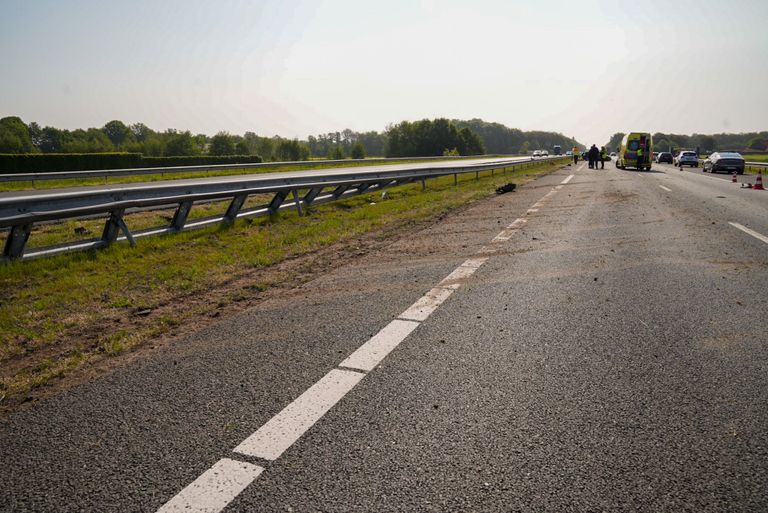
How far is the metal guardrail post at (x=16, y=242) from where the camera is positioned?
22.0ft

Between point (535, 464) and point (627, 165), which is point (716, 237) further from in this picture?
point (627, 165)

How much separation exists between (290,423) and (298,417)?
7 centimetres

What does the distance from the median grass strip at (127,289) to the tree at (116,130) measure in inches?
7856

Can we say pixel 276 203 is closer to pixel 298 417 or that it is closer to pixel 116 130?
pixel 298 417

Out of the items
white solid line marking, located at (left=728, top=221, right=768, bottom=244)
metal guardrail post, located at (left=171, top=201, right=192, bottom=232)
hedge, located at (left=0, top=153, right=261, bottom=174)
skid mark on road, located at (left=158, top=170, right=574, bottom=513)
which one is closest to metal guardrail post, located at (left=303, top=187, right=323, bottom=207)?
metal guardrail post, located at (left=171, top=201, right=192, bottom=232)

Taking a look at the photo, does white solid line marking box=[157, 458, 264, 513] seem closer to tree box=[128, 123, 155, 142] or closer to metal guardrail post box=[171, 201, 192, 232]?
metal guardrail post box=[171, 201, 192, 232]

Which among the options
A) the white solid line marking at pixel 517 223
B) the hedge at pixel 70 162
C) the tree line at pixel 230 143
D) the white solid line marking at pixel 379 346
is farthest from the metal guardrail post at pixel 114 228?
the tree line at pixel 230 143

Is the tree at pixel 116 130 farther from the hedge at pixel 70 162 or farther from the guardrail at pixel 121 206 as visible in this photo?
the guardrail at pixel 121 206

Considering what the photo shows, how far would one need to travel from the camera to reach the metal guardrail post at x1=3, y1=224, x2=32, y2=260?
6691 mm

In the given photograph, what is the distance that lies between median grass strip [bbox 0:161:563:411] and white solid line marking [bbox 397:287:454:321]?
5.98 feet

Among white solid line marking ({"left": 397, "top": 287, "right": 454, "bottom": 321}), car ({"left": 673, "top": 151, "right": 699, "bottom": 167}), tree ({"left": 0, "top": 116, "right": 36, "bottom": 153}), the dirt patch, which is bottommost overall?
the dirt patch

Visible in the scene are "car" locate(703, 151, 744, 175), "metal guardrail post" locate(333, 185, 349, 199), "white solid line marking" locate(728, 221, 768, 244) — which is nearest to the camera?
"white solid line marking" locate(728, 221, 768, 244)

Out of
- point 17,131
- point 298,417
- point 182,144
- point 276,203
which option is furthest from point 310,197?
point 17,131

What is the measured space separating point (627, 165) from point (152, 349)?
38.9 metres
